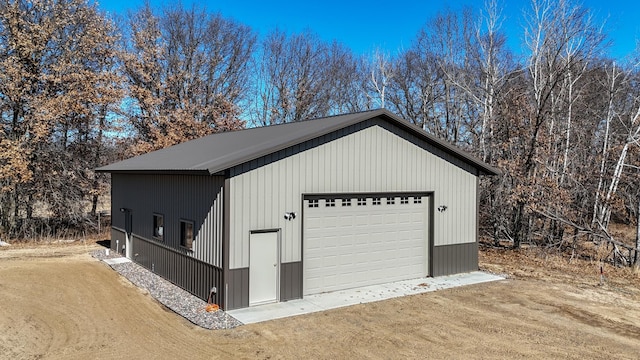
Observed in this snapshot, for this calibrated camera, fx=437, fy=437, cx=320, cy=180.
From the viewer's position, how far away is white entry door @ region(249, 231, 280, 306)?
9414 mm

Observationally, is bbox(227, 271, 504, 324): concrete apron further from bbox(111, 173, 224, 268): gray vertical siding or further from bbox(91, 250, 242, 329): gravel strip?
bbox(111, 173, 224, 268): gray vertical siding

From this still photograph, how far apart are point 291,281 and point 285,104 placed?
934 inches

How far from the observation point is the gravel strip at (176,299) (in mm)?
8360

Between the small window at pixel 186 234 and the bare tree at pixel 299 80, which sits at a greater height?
the bare tree at pixel 299 80

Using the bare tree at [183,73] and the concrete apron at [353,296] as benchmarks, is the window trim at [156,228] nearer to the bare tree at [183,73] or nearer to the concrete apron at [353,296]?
the concrete apron at [353,296]

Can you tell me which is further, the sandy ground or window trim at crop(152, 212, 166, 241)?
window trim at crop(152, 212, 166, 241)

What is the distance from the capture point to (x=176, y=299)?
9.93 metres

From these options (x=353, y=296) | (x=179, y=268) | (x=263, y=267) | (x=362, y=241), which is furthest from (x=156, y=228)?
(x=353, y=296)

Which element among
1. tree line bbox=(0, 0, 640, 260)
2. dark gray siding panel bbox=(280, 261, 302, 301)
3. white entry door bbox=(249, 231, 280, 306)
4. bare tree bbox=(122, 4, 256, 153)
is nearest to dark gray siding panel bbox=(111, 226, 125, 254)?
tree line bbox=(0, 0, 640, 260)

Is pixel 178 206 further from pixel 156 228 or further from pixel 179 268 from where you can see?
pixel 156 228

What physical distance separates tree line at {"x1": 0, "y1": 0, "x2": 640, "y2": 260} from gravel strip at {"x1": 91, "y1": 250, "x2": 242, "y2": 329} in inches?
356

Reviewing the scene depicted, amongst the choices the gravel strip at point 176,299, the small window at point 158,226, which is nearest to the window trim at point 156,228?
the small window at point 158,226

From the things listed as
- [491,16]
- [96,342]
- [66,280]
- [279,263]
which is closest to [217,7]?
[491,16]

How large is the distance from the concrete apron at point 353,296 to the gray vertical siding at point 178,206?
52.0 inches
